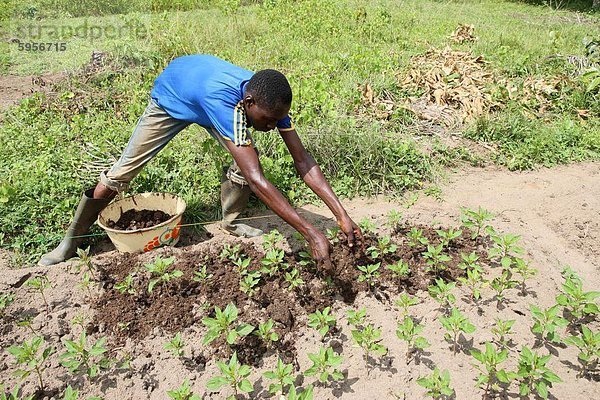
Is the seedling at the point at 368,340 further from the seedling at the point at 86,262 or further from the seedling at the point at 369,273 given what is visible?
the seedling at the point at 86,262

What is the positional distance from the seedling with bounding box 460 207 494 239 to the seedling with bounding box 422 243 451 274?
1.32 ft

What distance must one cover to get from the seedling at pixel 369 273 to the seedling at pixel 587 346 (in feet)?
3.65

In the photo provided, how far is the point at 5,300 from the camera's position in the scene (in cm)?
306

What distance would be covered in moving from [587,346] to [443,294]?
792 mm

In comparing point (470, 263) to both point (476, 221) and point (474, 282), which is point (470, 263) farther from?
point (476, 221)

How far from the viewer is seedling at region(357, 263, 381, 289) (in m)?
3.01

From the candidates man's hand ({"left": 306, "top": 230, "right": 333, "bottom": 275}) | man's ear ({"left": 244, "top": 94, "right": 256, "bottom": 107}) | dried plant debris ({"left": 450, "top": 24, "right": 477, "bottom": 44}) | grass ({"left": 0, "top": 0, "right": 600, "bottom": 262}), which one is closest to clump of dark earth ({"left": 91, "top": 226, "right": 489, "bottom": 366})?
man's hand ({"left": 306, "top": 230, "right": 333, "bottom": 275})

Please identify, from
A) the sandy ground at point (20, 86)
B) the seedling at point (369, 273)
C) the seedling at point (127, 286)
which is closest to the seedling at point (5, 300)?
the seedling at point (127, 286)

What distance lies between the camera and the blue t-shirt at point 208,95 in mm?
2699

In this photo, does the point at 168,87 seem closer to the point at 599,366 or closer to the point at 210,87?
the point at 210,87

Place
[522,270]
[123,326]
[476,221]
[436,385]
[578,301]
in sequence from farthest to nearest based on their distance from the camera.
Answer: [476,221], [522,270], [123,326], [578,301], [436,385]

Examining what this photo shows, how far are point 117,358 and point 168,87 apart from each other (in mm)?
1715

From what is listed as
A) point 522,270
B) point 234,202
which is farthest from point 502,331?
point 234,202

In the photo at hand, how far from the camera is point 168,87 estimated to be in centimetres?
316
